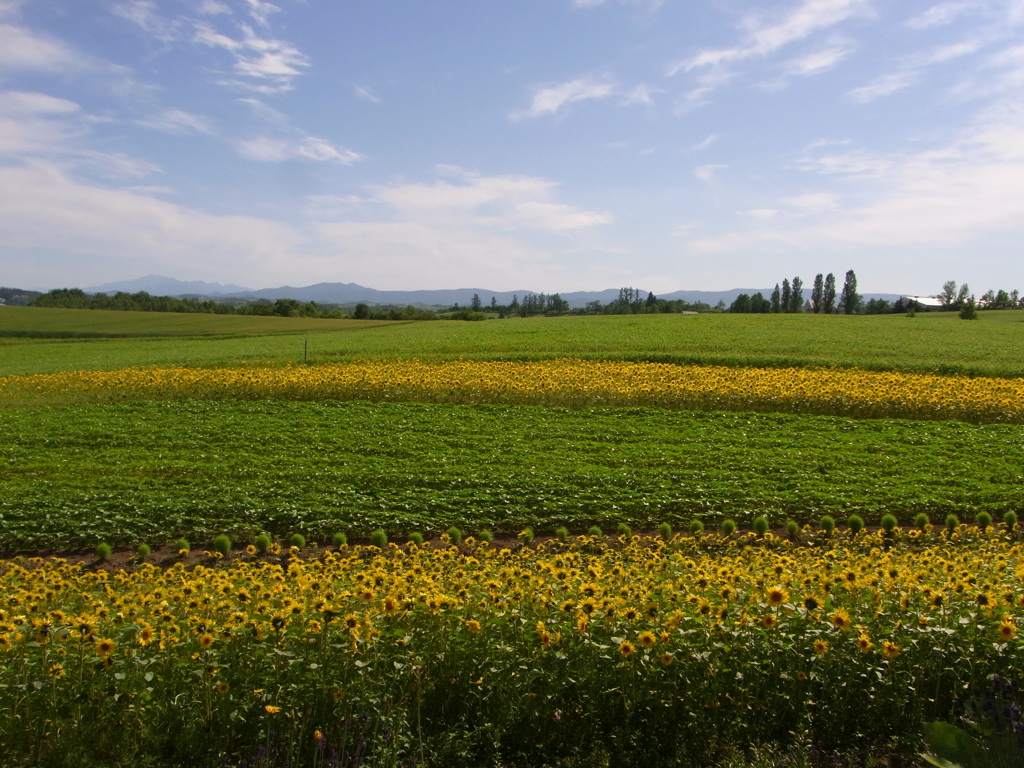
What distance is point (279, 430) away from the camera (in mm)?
18422

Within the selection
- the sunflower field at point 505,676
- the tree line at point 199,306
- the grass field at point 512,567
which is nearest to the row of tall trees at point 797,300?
the tree line at point 199,306

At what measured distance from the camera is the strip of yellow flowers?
2103cm

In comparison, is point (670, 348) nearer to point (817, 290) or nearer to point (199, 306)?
point (199, 306)

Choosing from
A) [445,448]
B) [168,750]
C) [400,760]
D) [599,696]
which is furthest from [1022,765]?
[445,448]

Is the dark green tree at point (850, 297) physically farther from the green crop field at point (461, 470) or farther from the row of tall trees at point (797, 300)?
the green crop field at point (461, 470)

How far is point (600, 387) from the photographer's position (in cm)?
2355

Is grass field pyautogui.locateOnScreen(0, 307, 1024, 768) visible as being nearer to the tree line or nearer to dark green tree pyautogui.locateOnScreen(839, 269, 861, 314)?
the tree line

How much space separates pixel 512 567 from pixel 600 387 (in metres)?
17.0

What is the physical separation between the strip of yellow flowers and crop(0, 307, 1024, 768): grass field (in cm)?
16

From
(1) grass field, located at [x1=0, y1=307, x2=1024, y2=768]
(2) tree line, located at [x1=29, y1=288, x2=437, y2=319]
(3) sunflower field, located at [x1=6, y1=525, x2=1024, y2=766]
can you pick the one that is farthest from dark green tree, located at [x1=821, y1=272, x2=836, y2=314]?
(3) sunflower field, located at [x1=6, y1=525, x2=1024, y2=766]

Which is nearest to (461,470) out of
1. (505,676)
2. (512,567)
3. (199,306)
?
(512,567)

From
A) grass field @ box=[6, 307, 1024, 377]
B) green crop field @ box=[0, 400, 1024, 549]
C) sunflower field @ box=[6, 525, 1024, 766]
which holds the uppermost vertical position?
grass field @ box=[6, 307, 1024, 377]

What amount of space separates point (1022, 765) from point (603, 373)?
80.5ft

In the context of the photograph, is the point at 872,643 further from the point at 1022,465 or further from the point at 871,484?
the point at 1022,465
